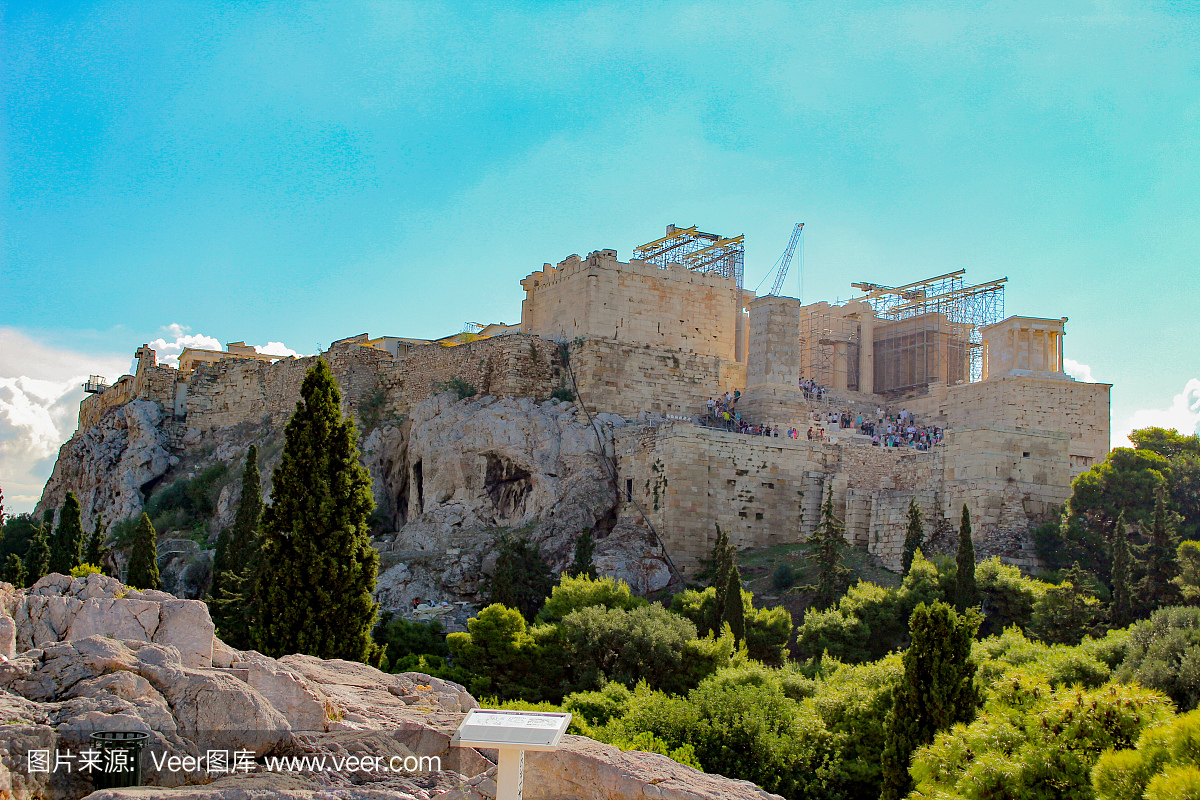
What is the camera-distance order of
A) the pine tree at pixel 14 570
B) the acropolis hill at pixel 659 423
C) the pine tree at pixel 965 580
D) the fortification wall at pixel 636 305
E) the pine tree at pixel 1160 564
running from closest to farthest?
the pine tree at pixel 1160 564, the pine tree at pixel 965 580, the pine tree at pixel 14 570, the acropolis hill at pixel 659 423, the fortification wall at pixel 636 305

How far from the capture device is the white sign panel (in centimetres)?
742

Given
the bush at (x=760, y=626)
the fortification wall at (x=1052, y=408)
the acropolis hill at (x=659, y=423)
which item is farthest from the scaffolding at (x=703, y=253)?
the bush at (x=760, y=626)

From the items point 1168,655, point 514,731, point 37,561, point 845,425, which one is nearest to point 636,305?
point 845,425

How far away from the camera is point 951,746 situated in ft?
41.5

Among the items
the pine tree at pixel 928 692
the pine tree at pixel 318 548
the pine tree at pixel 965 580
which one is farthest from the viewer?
the pine tree at pixel 965 580

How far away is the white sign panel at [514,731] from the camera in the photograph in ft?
24.3

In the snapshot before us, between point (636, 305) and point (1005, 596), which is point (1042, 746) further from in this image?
point (636, 305)

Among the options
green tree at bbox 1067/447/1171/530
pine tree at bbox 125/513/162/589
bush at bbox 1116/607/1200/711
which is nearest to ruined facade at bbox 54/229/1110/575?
green tree at bbox 1067/447/1171/530

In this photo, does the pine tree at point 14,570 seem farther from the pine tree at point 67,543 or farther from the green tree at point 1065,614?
the green tree at point 1065,614

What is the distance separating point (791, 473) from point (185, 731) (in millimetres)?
24726

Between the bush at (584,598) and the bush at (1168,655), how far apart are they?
383 inches

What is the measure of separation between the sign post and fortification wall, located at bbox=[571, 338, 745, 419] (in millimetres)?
26761

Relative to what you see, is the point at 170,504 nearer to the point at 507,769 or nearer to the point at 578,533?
the point at 578,533

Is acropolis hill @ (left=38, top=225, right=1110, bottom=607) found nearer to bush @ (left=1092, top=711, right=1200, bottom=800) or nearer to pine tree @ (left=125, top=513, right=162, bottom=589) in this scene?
pine tree @ (left=125, top=513, right=162, bottom=589)
